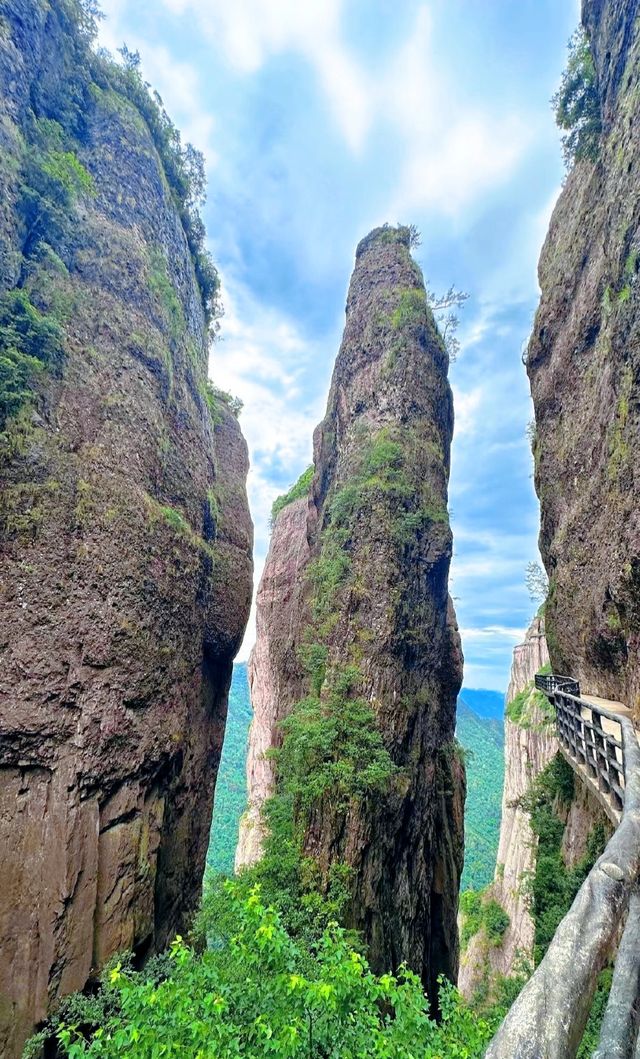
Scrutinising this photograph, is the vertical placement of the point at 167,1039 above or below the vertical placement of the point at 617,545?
below

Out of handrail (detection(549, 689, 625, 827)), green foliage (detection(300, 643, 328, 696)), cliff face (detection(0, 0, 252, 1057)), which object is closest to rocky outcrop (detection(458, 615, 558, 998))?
green foliage (detection(300, 643, 328, 696))

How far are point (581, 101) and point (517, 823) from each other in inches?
1527

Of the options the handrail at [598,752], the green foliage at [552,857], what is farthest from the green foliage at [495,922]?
the handrail at [598,752]

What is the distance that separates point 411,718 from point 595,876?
11.7 metres

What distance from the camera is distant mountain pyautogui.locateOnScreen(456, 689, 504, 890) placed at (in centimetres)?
5472

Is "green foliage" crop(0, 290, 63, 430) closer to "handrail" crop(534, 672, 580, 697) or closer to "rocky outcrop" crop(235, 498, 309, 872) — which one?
"rocky outcrop" crop(235, 498, 309, 872)

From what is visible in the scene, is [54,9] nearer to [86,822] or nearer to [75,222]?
[75,222]

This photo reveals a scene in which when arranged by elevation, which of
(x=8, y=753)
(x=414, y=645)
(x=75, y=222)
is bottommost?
(x=8, y=753)

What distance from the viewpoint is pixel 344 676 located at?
12.9m

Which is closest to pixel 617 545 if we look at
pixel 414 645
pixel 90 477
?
pixel 414 645

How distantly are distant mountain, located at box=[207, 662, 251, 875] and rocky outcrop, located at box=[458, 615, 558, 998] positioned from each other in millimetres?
17357

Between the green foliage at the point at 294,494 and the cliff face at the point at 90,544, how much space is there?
1340 cm

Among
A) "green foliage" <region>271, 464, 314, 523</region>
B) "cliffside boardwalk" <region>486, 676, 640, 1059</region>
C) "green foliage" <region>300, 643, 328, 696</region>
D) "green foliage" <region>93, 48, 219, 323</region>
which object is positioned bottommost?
"cliffside boardwalk" <region>486, 676, 640, 1059</region>

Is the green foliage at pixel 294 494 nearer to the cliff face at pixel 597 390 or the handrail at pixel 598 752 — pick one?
the cliff face at pixel 597 390
